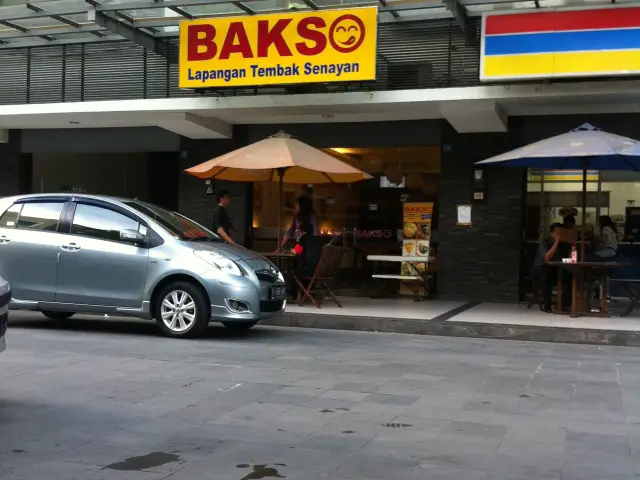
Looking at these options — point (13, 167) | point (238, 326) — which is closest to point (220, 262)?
point (238, 326)

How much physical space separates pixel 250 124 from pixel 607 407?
1063cm

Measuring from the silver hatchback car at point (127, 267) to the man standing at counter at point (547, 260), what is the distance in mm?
4516

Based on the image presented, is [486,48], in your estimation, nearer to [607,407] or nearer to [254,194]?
[254,194]

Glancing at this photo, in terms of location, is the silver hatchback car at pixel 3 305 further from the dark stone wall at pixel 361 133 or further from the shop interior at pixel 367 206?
the shop interior at pixel 367 206

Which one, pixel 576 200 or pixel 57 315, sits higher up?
pixel 576 200

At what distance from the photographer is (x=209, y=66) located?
12672 millimetres

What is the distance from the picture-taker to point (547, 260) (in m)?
11.3

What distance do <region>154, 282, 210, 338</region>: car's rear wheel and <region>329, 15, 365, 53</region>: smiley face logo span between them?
526 cm

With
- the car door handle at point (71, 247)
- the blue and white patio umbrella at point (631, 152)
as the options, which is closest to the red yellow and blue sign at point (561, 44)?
the blue and white patio umbrella at point (631, 152)

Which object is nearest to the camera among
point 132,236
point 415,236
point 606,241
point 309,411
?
point 309,411

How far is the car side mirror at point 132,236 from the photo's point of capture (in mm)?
8734

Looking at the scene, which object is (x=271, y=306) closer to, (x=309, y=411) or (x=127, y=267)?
(x=127, y=267)

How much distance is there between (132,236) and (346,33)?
524cm

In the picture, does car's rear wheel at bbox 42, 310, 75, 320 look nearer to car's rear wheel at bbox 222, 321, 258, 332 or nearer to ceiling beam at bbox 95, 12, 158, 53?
car's rear wheel at bbox 222, 321, 258, 332
